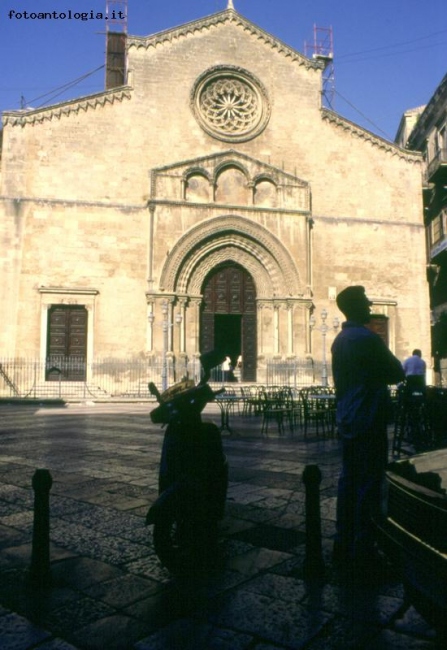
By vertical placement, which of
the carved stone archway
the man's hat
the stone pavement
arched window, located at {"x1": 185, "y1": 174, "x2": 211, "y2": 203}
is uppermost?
arched window, located at {"x1": 185, "y1": 174, "x2": 211, "y2": 203}

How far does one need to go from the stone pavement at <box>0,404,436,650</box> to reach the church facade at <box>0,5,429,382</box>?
48.9 feet

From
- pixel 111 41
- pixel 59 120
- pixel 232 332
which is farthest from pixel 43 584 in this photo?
pixel 111 41

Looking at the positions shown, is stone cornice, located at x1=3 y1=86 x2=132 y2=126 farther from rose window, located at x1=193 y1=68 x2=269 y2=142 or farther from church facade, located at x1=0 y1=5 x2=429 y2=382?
rose window, located at x1=193 y1=68 x2=269 y2=142

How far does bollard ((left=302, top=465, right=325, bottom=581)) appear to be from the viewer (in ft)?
10.9

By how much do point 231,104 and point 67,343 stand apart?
1299 centimetres

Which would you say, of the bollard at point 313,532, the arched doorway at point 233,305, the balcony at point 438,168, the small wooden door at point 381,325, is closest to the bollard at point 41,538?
the bollard at point 313,532

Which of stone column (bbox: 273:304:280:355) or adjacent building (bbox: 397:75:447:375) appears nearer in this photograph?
stone column (bbox: 273:304:280:355)

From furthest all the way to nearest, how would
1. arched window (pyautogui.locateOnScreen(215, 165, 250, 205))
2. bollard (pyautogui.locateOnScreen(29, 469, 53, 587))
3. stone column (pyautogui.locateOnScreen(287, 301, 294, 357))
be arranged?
arched window (pyautogui.locateOnScreen(215, 165, 250, 205))
stone column (pyautogui.locateOnScreen(287, 301, 294, 357))
bollard (pyautogui.locateOnScreen(29, 469, 53, 587))

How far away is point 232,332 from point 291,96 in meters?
11.7

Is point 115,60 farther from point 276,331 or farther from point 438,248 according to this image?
point 438,248

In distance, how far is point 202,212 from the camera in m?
22.0

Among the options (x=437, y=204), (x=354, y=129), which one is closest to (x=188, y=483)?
(x=354, y=129)

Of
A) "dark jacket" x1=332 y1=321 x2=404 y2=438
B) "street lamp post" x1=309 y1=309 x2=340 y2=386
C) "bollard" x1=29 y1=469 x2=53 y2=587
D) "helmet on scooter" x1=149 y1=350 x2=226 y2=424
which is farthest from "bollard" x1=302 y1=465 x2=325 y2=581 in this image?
"street lamp post" x1=309 y1=309 x2=340 y2=386

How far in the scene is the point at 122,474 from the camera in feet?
21.1
